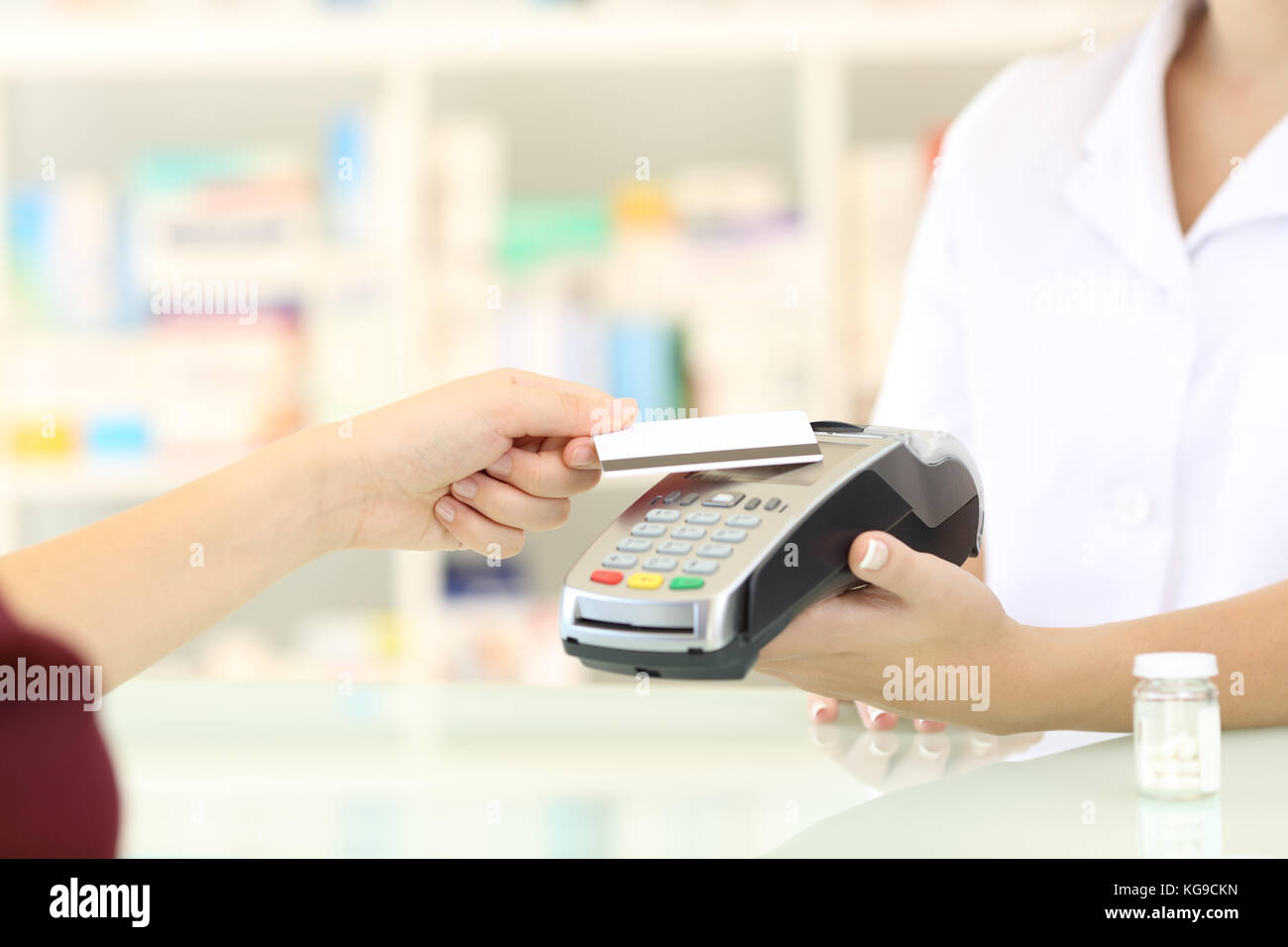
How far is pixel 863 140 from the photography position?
1.91 metres

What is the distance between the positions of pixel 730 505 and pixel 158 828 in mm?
247

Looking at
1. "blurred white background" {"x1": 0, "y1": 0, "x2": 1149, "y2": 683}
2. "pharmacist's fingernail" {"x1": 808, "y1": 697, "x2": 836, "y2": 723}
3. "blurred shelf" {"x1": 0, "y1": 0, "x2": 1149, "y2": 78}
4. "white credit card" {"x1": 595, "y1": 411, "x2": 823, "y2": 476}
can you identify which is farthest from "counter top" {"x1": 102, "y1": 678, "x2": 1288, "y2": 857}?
"blurred shelf" {"x1": 0, "y1": 0, "x2": 1149, "y2": 78}

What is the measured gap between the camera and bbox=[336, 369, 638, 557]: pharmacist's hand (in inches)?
26.9

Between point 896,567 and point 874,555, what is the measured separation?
0.01 m

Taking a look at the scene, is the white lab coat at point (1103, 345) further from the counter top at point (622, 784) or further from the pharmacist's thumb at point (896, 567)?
the pharmacist's thumb at point (896, 567)

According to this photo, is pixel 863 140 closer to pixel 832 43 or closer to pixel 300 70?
pixel 832 43

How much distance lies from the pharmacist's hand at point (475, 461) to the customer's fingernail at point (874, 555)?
0.18m

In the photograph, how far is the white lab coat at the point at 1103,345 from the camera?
85cm

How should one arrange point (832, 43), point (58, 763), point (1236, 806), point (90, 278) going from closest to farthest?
point (58, 763) < point (1236, 806) < point (832, 43) < point (90, 278)

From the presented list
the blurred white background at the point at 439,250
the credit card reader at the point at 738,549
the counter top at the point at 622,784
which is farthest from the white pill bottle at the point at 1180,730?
the blurred white background at the point at 439,250

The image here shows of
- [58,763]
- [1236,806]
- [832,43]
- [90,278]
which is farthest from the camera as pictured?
[90,278]

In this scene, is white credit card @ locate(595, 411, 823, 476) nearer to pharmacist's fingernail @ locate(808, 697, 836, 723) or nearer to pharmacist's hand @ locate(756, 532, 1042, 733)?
pharmacist's hand @ locate(756, 532, 1042, 733)
